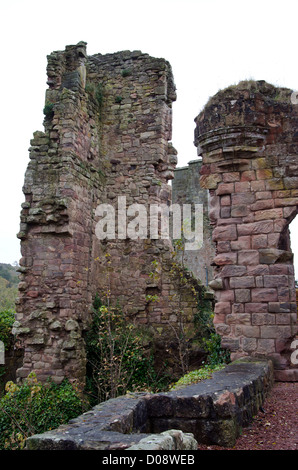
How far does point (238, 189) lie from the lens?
21.9 ft

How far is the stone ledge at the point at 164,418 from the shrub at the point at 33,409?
199 inches

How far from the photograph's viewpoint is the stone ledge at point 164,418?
2717mm

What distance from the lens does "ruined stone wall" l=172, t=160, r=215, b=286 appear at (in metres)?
18.3

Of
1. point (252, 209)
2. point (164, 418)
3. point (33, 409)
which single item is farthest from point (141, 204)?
point (164, 418)

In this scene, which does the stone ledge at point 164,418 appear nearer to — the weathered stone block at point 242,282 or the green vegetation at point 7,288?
the weathered stone block at point 242,282

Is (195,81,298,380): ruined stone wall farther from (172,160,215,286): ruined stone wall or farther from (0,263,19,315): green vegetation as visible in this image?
(172,160,215,286): ruined stone wall

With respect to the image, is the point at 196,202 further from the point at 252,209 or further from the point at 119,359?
the point at 252,209

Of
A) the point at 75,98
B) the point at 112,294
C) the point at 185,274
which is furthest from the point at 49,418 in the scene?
the point at 75,98

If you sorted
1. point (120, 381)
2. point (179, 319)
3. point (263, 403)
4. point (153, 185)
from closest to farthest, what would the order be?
1. point (263, 403)
2. point (120, 381)
3. point (179, 319)
4. point (153, 185)

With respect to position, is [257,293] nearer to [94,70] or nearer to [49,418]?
[49,418]

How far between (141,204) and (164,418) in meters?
7.96

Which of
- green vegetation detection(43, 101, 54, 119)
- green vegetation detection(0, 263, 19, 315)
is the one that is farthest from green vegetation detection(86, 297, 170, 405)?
green vegetation detection(43, 101, 54, 119)

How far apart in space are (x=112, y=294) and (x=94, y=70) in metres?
6.42

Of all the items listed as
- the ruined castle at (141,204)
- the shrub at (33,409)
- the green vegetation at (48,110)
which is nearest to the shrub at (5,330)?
the ruined castle at (141,204)
